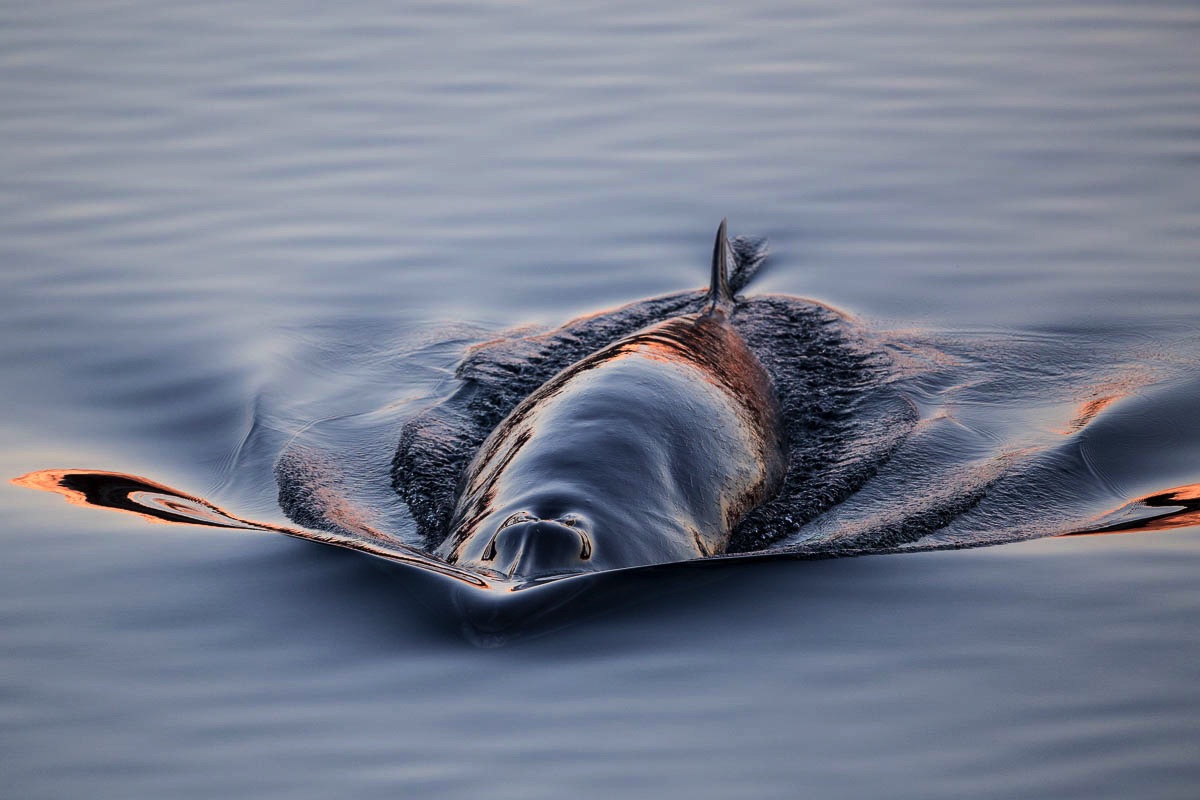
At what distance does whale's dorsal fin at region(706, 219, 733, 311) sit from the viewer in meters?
9.77

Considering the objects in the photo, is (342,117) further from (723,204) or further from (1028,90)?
(1028,90)

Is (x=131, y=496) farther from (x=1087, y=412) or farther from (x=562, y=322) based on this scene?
(x=1087, y=412)

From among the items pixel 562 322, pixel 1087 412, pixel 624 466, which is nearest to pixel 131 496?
pixel 624 466

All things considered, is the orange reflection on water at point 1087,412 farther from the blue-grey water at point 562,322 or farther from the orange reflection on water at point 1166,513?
the orange reflection on water at point 1166,513

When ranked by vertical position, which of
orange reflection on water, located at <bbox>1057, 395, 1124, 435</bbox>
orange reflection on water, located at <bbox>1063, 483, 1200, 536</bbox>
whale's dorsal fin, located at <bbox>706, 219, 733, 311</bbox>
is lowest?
orange reflection on water, located at <bbox>1063, 483, 1200, 536</bbox>

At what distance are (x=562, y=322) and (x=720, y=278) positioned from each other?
4.14 feet

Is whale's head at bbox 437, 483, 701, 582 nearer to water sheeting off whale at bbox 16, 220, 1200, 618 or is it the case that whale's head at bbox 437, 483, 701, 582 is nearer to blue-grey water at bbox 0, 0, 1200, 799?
water sheeting off whale at bbox 16, 220, 1200, 618

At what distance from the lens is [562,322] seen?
10.5 metres

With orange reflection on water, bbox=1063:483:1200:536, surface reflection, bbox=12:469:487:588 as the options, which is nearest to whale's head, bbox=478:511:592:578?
surface reflection, bbox=12:469:487:588

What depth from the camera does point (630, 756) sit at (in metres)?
5.02

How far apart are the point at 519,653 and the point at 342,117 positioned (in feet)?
34.4

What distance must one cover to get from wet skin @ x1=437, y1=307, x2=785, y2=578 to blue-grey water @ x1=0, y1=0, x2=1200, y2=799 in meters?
0.31

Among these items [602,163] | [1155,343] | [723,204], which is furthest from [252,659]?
[602,163]

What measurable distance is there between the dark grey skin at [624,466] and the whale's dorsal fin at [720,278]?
126cm
